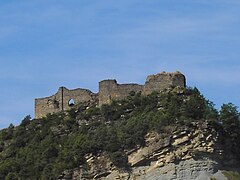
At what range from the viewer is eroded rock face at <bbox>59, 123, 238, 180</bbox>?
281ft

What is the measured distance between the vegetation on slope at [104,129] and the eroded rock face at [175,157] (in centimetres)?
68

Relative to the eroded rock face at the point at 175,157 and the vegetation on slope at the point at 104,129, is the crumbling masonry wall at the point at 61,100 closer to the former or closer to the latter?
the vegetation on slope at the point at 104,129

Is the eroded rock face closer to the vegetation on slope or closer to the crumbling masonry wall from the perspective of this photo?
the vegetation on slope

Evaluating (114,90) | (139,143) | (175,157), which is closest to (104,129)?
(139,143)

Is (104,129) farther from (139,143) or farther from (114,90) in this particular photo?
(114,90)

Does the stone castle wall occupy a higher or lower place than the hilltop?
higher

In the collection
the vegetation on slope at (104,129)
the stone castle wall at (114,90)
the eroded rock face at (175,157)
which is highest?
the stone castle wall at (114,90)

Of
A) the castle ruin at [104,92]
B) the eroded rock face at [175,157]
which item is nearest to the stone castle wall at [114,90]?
the castle ruin at [104,92]

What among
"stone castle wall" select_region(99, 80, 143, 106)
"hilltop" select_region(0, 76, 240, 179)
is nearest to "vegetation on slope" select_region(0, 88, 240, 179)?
"hilltop" select_region(0, 76, 240, 179)

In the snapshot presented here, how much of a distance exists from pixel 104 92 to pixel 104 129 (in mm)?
4875

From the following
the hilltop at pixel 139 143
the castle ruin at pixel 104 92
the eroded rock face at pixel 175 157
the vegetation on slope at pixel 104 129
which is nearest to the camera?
the eroded rock face at pixel 175 157

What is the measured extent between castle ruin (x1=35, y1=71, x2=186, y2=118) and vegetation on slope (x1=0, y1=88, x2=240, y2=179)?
0.73 meters

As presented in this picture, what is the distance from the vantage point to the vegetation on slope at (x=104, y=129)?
87.7 metres

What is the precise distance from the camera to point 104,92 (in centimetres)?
9381
